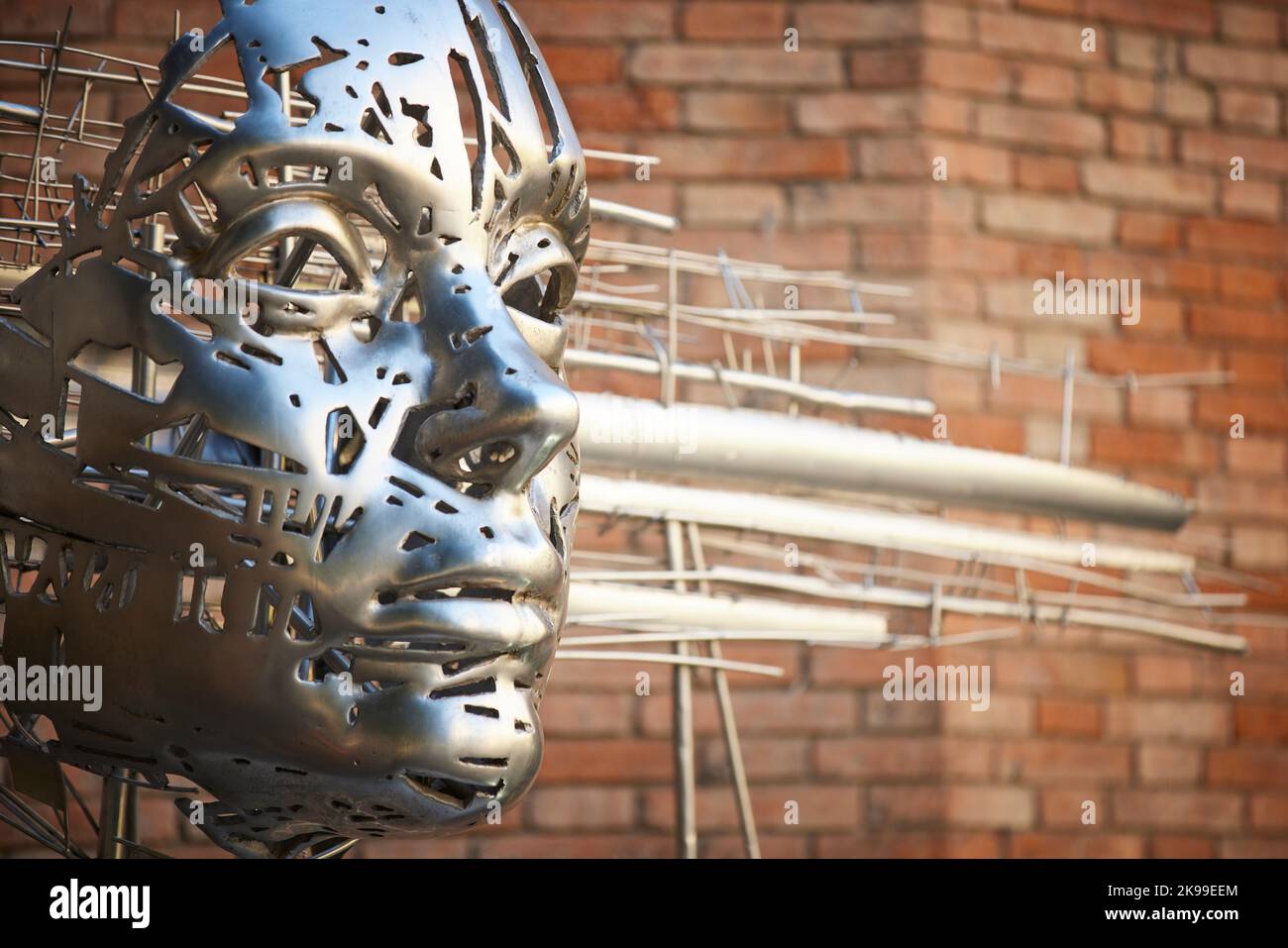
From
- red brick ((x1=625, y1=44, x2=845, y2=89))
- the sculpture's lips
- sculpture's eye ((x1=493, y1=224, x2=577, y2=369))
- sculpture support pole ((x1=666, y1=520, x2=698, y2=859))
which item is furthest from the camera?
red brick ((x1=625, y1=44, x2=845, y2=89))

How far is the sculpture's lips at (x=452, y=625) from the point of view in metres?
1.10

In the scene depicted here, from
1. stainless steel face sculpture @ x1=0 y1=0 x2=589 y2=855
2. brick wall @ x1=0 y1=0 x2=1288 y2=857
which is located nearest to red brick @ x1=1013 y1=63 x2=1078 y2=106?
brick wall @ x1=0 y1=0 x2=1288 y2=857

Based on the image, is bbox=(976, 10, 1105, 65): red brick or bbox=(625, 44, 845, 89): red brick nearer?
bbox=(625, 44, 845, 89): red brick

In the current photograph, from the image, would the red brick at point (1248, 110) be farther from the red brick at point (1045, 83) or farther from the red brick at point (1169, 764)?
the red brick at point (1169, 764)

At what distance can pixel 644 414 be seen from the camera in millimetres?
1938

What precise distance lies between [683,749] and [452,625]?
0.79m

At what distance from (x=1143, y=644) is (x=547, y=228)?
5.99 feet

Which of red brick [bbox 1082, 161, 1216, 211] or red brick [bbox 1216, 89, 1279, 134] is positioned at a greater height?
red brick [bbox 1216, 89, 1279, 134]

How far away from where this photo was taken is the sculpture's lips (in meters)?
1.10

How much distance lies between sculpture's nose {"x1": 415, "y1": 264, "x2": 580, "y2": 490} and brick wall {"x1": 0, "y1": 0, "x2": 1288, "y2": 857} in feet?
4.54

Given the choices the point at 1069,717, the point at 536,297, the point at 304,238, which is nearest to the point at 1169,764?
the point at 1069,717

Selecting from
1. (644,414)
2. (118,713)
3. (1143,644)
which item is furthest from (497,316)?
(1143,644)

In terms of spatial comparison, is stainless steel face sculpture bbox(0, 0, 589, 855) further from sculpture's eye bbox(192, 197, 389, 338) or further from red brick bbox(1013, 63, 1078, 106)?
red brick bbox(1013, 63, 1078, 106)

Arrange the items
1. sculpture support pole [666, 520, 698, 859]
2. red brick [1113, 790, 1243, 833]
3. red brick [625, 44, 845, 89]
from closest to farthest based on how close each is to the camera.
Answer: sculpture support pole [666, 520, 698, 859], red brick [625, 44, 845, 89], red brick [1113, 790, 1243, 833]
